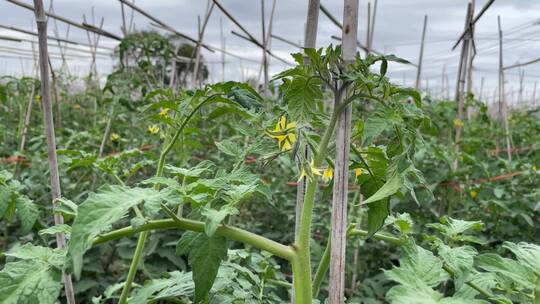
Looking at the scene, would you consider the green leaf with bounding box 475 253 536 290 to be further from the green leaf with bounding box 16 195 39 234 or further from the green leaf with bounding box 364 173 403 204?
the green leaf with bounding box 16 195 39 234

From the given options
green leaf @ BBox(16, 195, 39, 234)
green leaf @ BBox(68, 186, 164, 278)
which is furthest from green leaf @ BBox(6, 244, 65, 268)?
green leaf @ BBox(16, 195, 39, 234)

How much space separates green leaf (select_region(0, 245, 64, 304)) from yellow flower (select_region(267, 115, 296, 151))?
0.42 metres

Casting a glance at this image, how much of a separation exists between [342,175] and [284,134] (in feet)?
0.51

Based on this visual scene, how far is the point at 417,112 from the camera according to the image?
3.13 feet

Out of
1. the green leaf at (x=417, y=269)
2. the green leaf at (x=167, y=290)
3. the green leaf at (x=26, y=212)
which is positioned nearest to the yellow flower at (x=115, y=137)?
the green leaf at (x=26, y=212)

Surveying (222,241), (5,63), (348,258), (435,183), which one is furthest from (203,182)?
(5,63)

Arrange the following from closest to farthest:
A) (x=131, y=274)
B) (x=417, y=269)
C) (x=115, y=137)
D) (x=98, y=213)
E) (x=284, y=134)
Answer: (x=98, y=213) < (x=417, y=269) < (x=284, y=134) < (x=131, y=274) < (x=115, y=137)

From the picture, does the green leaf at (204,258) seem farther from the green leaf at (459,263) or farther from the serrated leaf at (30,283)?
the green leaf at (459,263)

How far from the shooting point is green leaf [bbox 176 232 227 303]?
859mm

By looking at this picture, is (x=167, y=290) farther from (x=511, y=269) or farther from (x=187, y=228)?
(x=511, y=269)

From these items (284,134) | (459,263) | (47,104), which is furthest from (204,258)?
(47,104)

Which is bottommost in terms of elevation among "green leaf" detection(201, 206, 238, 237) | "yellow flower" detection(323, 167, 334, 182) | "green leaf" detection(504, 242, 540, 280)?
"green leaf" detection(504, 242, 540, 280)

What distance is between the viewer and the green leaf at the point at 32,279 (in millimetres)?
789

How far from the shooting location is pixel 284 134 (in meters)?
1.01
